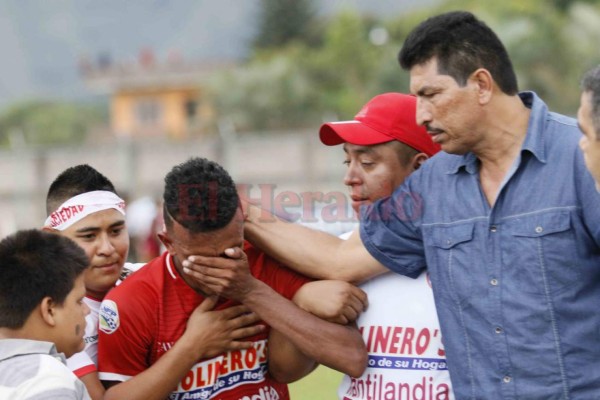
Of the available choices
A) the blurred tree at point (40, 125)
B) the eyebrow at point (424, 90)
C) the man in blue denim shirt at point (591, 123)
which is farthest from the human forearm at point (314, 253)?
the blurred tree at point (40, 125)

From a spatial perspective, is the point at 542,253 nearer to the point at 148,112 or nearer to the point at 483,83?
the point at 483,83

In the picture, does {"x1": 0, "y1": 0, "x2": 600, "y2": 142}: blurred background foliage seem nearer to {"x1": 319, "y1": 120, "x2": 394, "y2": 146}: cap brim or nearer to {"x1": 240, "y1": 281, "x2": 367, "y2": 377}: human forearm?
{"x1": 319, "y1": 120, "x2": 394, "y2": 146}: cap brim

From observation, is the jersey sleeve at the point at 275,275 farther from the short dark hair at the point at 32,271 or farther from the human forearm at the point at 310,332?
the short dark hair at the point at 32,271

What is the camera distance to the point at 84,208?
14.9 ft

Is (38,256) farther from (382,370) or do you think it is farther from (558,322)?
(558,322)

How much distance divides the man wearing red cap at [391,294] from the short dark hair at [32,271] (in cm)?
125

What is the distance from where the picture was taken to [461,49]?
12.3ft

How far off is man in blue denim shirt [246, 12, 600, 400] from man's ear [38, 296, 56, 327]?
1274mm

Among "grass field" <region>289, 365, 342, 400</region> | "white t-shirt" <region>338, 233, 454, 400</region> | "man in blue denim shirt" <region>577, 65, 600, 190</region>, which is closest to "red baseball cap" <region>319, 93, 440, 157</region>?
"white t-shirt" <region>338, 233, 454, 400</region>

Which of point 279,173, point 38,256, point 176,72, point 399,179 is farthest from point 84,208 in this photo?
point 176,72

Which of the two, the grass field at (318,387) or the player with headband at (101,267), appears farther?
the grass field at (318,387)

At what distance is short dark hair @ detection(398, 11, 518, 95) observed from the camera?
375 centimetres

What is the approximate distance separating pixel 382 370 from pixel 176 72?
6780 centimetres

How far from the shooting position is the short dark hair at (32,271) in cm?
361
